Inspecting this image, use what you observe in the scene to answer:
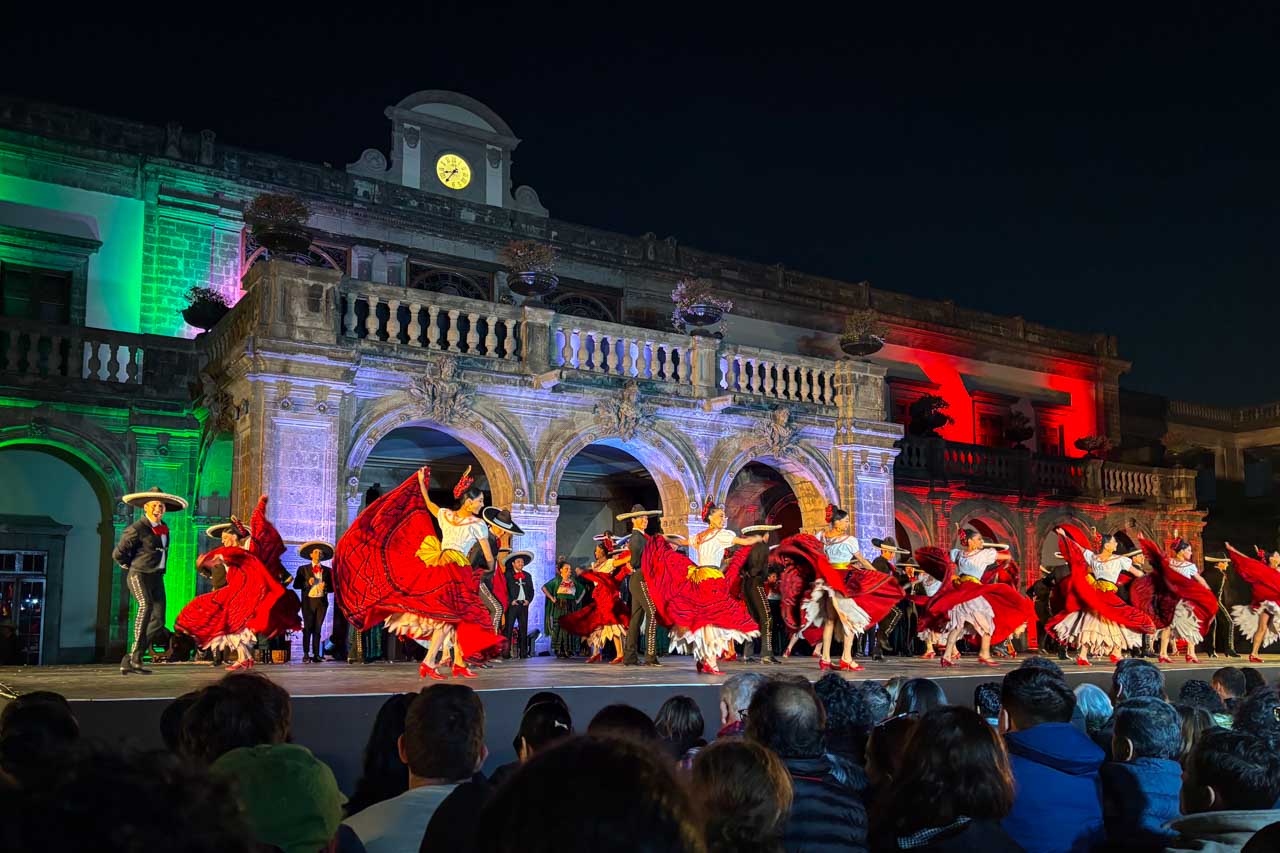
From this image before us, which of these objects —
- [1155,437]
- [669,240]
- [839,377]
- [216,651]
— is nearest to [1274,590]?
[839,377]

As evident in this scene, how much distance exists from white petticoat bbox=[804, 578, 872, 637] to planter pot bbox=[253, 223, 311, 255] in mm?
8111

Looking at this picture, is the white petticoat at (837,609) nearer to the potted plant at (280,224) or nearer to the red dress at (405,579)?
the red dress at (405,579)

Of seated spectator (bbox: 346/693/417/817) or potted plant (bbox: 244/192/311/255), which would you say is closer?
seated spectator (bbox: 346/693/417/817)

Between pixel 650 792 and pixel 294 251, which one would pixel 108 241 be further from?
pixel 650 792

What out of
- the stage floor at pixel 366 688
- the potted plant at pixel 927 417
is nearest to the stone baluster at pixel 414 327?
the stage floor at pixel 366 688

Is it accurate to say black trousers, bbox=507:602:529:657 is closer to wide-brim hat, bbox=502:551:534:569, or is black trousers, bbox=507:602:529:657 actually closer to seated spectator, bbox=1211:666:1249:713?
wide-brim hat, bbox=502:551:534:569

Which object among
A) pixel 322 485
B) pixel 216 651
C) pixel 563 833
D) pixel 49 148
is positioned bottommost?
pixel 216 651

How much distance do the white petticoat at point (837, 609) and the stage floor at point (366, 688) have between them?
624 millimetres

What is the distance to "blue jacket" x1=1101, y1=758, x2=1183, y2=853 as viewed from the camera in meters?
4.34

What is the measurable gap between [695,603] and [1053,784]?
8811 mm

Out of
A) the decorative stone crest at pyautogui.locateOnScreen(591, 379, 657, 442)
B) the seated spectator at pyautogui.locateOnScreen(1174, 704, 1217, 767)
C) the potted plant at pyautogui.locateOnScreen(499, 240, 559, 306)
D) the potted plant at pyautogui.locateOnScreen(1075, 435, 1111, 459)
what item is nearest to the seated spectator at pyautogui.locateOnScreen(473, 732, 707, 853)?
the seated spectator at pyautogui.locateOnScreen(1174, 704, 1217, 767)

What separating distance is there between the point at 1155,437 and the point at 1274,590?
62.7ft

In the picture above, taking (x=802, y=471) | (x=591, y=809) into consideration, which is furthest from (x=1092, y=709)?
(x=802, y=471)

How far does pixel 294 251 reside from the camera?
48.9 ft
